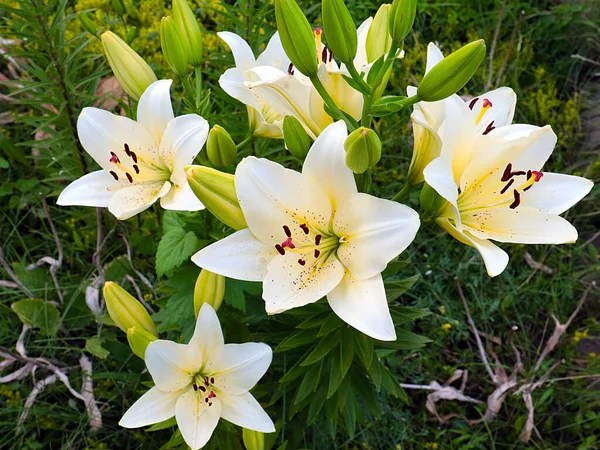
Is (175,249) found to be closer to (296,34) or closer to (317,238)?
(317,238)

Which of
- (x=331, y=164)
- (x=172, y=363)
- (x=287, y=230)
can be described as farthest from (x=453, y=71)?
(x=172, y=363)

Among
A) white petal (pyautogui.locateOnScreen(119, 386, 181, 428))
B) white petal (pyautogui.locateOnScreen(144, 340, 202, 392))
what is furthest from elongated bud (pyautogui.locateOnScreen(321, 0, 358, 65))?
white petal (pyautogui.locateOnScreen(119, 386, 181, 428))

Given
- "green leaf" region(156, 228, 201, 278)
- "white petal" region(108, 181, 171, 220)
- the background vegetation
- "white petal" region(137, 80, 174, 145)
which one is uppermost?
"white petal" region(137, 80, 174, 145)

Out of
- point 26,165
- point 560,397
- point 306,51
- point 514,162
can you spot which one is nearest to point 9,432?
point 26,165

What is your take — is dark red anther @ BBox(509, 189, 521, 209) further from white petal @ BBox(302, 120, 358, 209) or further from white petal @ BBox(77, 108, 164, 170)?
white petal @ BBox(77, 108, 164, 170)

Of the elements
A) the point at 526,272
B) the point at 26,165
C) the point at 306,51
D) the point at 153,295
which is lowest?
the point at 526,272

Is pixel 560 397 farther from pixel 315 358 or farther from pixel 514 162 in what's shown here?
pixel 514 162
